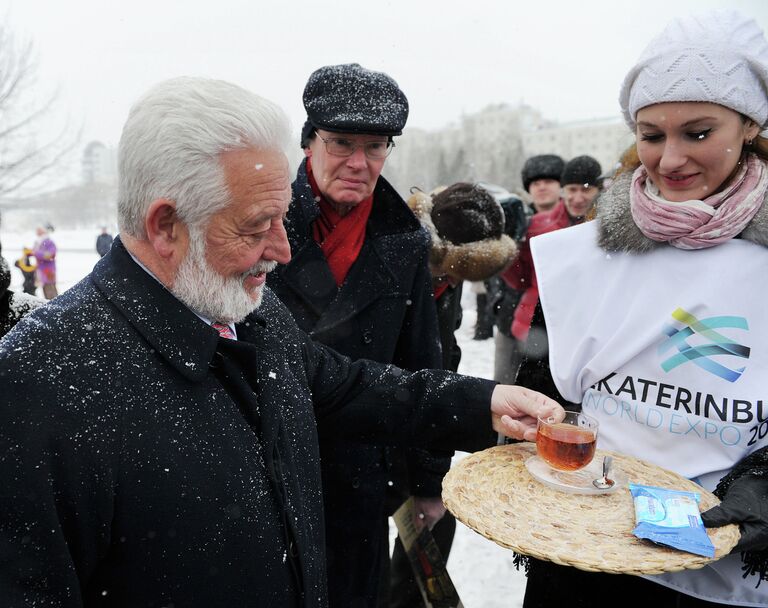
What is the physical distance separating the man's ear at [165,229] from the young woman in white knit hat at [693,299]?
1.25 meters

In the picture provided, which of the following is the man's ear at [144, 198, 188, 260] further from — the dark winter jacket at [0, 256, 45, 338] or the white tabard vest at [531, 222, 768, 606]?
the white tabard vest at [531, 222, 768, 606]

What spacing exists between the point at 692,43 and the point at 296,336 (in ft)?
4.65

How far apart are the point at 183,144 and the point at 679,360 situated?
4.73 feet

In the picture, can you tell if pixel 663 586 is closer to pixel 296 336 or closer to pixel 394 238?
pixel 296 336

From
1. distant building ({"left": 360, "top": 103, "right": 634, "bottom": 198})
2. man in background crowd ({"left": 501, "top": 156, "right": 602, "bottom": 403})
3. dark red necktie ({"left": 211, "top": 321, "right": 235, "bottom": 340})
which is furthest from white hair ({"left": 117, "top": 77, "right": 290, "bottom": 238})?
distant building ({"left": 360, "top": 103, "right": 634, "bottom": 198})

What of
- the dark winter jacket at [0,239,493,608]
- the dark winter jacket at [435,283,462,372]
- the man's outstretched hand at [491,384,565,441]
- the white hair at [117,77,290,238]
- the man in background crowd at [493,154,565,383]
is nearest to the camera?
the dark winter jacket at [0,239,493,608]

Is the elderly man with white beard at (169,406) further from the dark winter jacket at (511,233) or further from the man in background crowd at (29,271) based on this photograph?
the man in background crowd at (29,271)

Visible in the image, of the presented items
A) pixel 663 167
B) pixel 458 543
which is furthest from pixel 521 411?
pixel 458 543

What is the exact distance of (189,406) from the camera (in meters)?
1.34

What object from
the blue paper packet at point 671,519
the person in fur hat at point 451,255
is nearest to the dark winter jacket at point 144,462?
the blue paper packet at point 671,519

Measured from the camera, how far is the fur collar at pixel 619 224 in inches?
77.2

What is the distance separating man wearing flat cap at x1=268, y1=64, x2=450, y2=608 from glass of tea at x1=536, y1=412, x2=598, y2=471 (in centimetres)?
98

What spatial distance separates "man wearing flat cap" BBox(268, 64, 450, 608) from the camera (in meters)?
2.54

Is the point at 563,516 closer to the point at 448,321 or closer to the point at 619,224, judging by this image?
the point at 619,224
